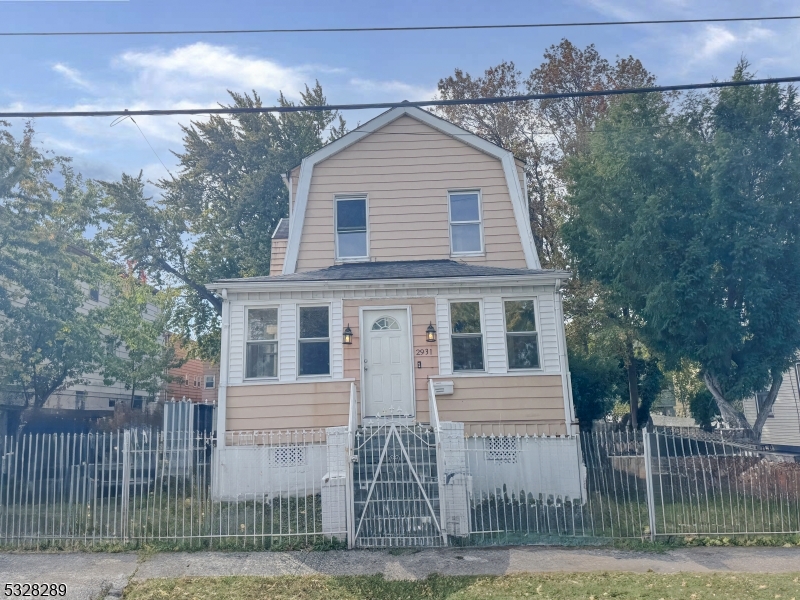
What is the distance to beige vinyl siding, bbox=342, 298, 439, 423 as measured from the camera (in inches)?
491

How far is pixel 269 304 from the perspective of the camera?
1258 centimetres

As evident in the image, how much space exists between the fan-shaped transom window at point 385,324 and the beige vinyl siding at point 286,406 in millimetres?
1345

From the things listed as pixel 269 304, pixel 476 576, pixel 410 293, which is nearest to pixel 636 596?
pixel 476 576

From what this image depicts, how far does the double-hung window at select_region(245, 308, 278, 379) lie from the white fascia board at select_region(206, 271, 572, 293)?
0.54 meters

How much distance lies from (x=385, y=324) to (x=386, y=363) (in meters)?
0.75

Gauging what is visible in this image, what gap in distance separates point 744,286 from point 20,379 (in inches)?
619

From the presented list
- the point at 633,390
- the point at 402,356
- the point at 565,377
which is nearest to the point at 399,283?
the point at 402,356

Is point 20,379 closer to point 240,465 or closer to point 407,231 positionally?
point 240,465

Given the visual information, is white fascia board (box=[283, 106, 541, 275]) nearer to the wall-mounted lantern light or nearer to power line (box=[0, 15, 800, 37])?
the wall-mounted lantern light

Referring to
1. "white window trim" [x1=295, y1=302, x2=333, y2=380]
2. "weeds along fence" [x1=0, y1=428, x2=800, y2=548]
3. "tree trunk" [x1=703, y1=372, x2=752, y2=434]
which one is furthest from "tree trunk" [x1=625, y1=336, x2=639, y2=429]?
"white window trim" [x1=295, y1=302, x2=333, y2=380]

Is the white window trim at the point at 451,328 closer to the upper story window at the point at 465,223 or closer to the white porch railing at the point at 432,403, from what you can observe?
the white porch railing at the point at 432,403

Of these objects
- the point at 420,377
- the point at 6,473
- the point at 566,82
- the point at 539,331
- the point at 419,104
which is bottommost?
the point at 6,473

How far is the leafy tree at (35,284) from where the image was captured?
14.6 metres

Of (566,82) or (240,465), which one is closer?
(240,465)
